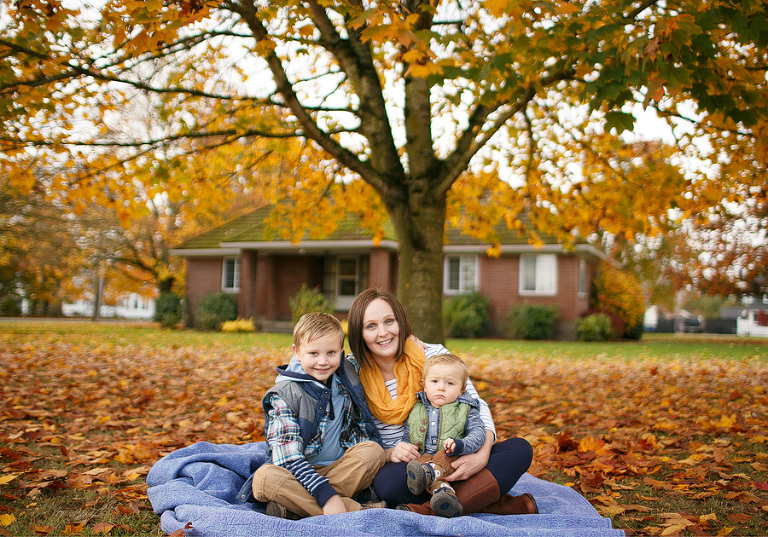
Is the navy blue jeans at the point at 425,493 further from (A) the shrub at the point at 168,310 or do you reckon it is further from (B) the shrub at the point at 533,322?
(A) the shrub at the point at 168,310

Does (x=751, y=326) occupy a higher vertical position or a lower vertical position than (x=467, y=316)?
lower

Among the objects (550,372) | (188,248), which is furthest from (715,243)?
(188,248)

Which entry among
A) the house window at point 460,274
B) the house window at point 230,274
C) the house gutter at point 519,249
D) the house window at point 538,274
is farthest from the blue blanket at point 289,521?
the house window at point 230,274

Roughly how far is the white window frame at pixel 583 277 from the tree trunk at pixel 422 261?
15370 mm

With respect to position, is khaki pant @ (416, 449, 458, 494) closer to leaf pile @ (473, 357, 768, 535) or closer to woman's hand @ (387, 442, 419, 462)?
woman's hand @ (387, 442, 419, 462)

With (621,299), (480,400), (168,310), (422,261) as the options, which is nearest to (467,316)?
(621,299)

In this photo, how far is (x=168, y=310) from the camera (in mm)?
24422

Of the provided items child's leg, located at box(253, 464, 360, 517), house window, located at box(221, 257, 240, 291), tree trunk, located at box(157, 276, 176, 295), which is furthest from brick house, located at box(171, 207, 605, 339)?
child's leg, located at box(253, 464, 360, 517)

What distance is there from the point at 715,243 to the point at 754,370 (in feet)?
47.1

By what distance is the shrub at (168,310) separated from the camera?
78.3ft

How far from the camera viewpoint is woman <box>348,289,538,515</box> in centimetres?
312

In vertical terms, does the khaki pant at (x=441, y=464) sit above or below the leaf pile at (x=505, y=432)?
above

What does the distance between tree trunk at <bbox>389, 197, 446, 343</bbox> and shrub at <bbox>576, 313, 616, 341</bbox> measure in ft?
45.3

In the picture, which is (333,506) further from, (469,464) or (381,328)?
(381,328)
